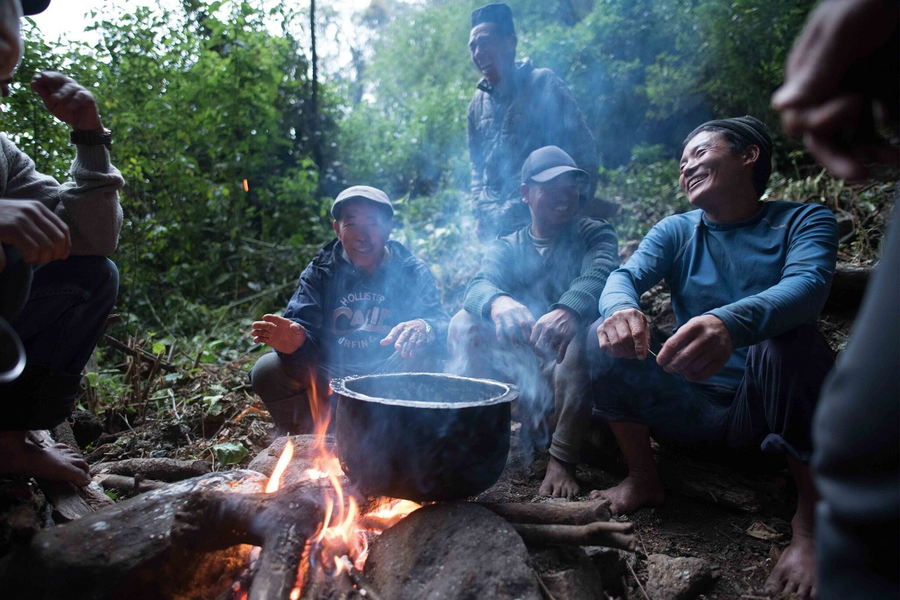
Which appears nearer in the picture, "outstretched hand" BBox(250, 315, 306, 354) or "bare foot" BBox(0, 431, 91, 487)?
"bare foot" BBox(0, 431, 91, 487)

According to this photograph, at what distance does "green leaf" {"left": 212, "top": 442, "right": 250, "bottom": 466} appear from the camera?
3287 millimetres

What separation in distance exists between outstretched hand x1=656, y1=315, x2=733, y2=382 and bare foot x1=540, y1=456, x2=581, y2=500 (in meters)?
1.02

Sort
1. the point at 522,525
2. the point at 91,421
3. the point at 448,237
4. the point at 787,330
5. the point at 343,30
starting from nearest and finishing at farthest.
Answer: the point at 522,525 < the point at 787,330 < the point at 91,421 < the point at 448,237 < the point at 343,30

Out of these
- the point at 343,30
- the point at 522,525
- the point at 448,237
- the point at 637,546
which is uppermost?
the point at 343,30

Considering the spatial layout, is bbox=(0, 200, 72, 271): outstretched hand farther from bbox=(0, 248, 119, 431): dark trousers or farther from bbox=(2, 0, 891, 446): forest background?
bbox=(2, 0, 891, 446): forest background

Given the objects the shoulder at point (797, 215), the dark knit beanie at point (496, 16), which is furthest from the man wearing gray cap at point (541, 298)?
the dark knit beanie at point (496, 16)

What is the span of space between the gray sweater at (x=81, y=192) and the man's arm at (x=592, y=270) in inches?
87.8

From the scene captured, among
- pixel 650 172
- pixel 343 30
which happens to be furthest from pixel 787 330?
pixel 343 30

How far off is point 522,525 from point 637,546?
0.74m

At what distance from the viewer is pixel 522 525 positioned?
206 cm

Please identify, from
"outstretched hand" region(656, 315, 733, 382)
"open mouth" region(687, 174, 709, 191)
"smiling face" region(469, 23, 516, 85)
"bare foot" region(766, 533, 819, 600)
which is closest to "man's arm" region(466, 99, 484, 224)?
"smiling face" region(469, 23, 516, 85)

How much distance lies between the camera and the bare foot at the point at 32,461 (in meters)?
2.16

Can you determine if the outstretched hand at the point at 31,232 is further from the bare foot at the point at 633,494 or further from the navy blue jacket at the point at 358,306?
the bare foot at the point at 633,494

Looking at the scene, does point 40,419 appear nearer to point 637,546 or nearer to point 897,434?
point 637,546
